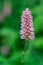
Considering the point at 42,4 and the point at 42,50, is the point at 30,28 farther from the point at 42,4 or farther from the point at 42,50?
the point at 42,4

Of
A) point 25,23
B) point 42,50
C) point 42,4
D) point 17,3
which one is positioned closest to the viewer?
point 25,23

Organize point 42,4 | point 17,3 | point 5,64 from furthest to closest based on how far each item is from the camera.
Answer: point 42,4 < point 17,3 < point 5,64

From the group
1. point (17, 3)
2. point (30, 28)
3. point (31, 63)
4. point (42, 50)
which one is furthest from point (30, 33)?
point (17, 3)

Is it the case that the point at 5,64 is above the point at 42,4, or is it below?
below

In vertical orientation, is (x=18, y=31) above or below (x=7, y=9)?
below

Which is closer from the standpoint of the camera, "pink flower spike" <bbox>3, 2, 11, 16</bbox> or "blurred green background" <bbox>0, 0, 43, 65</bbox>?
"blurred green background" <bbox>0, 0, 43, 65</bbox>

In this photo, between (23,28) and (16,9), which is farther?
(16,9)

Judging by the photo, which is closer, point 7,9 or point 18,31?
point 18,31

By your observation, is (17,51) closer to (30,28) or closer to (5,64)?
(5,64)

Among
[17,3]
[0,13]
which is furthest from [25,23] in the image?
[0,13]

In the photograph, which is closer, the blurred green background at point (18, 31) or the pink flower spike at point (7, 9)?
the blurred green background at point (18, 31)
